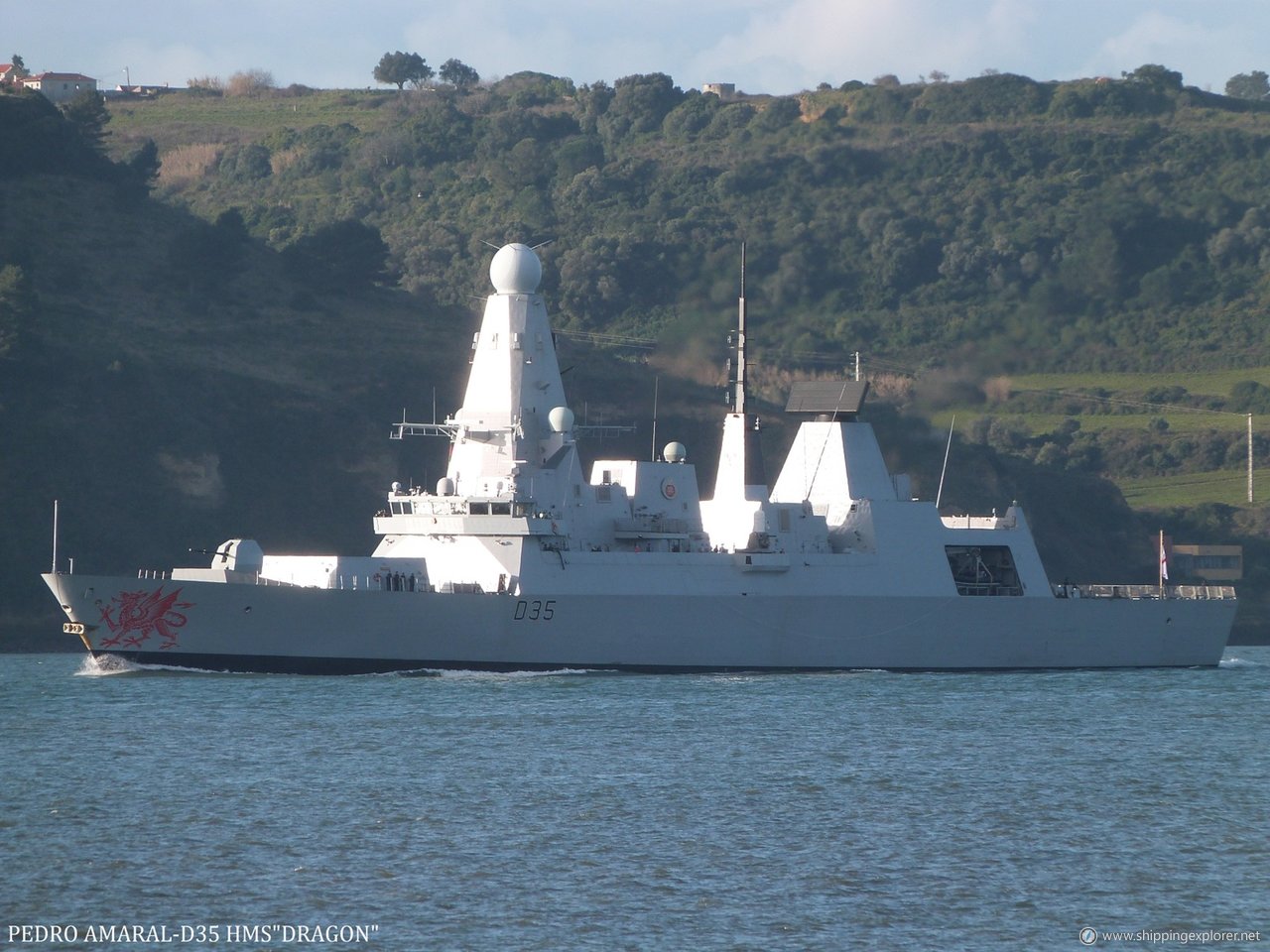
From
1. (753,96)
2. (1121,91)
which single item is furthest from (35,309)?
(753,96)

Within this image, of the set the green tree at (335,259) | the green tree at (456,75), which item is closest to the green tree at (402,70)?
the green tree at (456,75)

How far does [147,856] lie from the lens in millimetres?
18203

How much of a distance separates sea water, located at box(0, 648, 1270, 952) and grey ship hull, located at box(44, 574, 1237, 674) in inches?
30.6

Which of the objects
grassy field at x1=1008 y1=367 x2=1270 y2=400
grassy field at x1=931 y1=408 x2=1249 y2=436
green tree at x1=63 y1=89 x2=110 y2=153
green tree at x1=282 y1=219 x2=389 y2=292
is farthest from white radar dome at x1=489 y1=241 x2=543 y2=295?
green tree at x1=63 y1=89 x2=110 y2=153

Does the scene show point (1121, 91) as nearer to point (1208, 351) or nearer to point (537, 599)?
point (1208, 351)

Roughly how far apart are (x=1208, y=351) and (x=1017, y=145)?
9.30m

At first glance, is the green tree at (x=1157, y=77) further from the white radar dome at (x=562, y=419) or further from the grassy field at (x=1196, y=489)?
the white radar dome at (x=562, y=419)

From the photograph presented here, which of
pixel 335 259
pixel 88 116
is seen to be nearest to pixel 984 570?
pixel 335 259

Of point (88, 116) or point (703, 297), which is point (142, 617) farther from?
point (88, 116)

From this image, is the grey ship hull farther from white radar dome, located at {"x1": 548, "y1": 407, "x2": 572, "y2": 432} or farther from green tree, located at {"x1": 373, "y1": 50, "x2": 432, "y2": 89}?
green tree, located at {"x1": 373, "y1": 50, "x2": 432, "y2": 89}

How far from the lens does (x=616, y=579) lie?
34.5 metres

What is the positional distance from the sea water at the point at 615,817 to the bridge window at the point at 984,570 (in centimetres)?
631

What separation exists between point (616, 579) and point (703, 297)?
9.05 m

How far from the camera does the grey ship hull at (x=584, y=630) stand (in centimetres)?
3244
